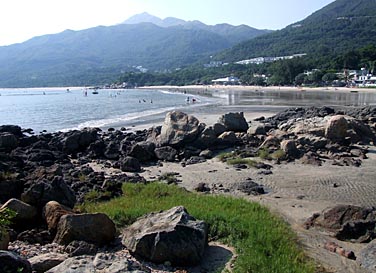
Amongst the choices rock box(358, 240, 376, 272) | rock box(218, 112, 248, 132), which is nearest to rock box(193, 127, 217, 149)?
rock box(218, 112, 248, 132)

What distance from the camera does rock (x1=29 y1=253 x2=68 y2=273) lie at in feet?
24.6

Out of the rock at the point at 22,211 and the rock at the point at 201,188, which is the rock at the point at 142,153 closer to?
the rock at the point at 201,188

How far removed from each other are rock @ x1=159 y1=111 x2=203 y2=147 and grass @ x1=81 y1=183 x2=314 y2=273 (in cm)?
836

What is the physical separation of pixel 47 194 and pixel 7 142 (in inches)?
575

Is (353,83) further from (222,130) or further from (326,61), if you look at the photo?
(222,130)

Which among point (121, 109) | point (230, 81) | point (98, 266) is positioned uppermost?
point (98, 266)

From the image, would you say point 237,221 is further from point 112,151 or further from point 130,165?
point 112,151

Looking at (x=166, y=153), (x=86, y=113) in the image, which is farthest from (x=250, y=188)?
(x=86, y=113)

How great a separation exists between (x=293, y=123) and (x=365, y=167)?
9.23m

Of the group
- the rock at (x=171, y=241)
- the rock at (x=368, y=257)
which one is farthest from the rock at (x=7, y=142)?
the rock at (x=368, y=257)

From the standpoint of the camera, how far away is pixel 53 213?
997cm

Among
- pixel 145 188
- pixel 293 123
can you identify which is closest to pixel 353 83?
pixel 293 123

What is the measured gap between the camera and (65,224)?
30.2ft

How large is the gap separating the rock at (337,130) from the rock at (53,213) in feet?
55.6
